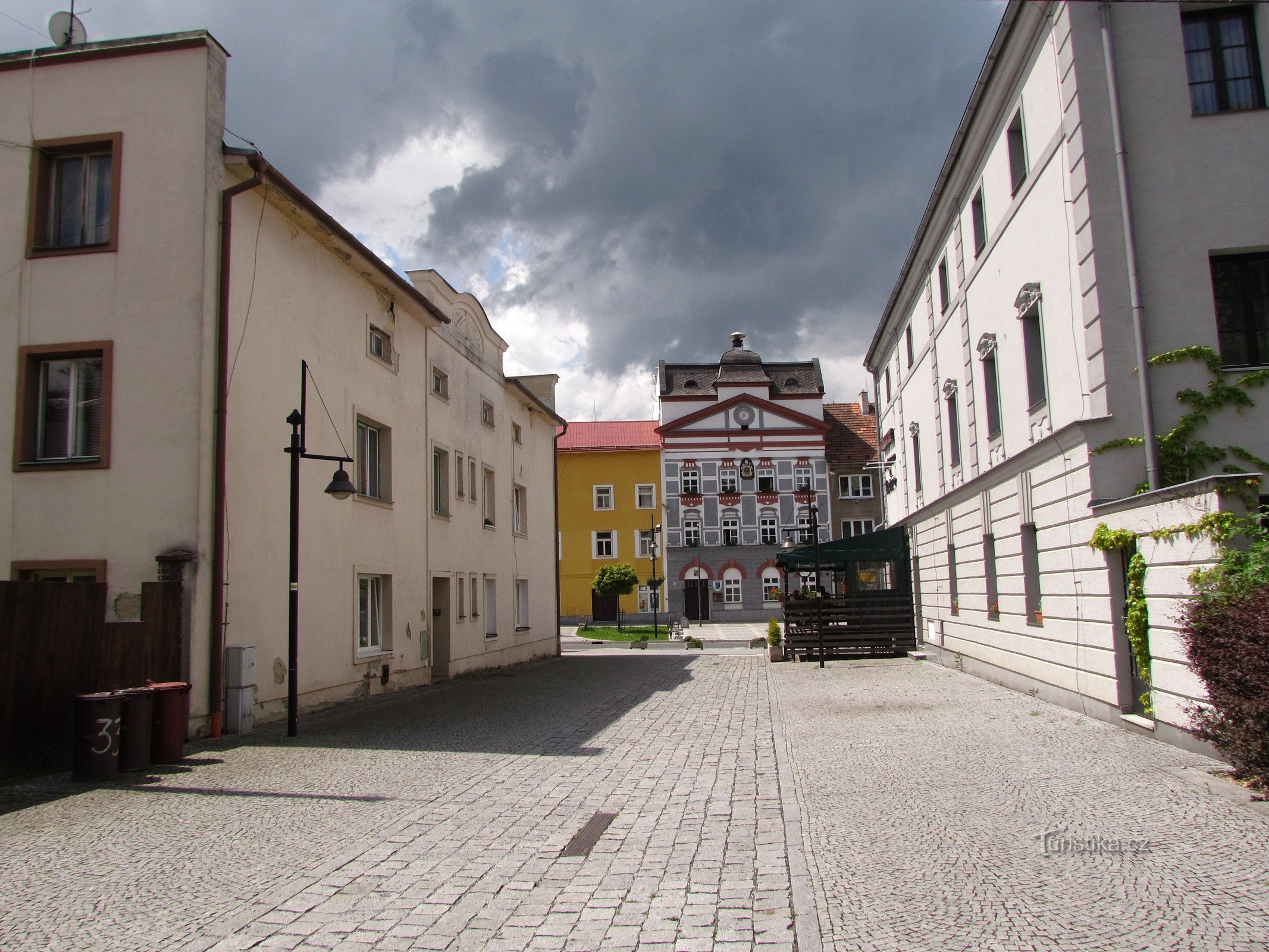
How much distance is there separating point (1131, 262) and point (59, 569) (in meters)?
13.5

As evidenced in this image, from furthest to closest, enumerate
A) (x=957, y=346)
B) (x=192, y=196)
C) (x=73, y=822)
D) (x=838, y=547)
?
1. (x=838, y=547)
2. (x=957, y=346)
3. (x=192, y=196)
4. (x=73, y=822)

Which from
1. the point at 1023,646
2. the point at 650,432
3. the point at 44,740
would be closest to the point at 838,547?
the point at 1023,646

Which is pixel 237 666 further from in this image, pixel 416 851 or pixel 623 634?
pixel 623 634

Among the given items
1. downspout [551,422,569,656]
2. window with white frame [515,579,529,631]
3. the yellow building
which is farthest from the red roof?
window with white frame [515,579,529,631]

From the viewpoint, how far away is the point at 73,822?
7230mm

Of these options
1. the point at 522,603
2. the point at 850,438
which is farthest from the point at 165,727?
the point at 850,438

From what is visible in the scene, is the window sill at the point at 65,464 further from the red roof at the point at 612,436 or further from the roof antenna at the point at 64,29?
the red roof at the point at 612,436

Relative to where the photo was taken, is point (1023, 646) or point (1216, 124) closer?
point (1216, 124)

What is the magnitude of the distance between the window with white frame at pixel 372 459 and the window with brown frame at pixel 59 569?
515 cm

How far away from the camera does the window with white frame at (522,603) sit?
27.4m

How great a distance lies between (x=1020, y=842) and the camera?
6.26 metres

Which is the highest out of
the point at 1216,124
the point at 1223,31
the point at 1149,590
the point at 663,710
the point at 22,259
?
the point at 1223,31

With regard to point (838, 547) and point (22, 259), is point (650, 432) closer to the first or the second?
point (838, 547)

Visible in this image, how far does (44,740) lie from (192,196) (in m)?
6.85
